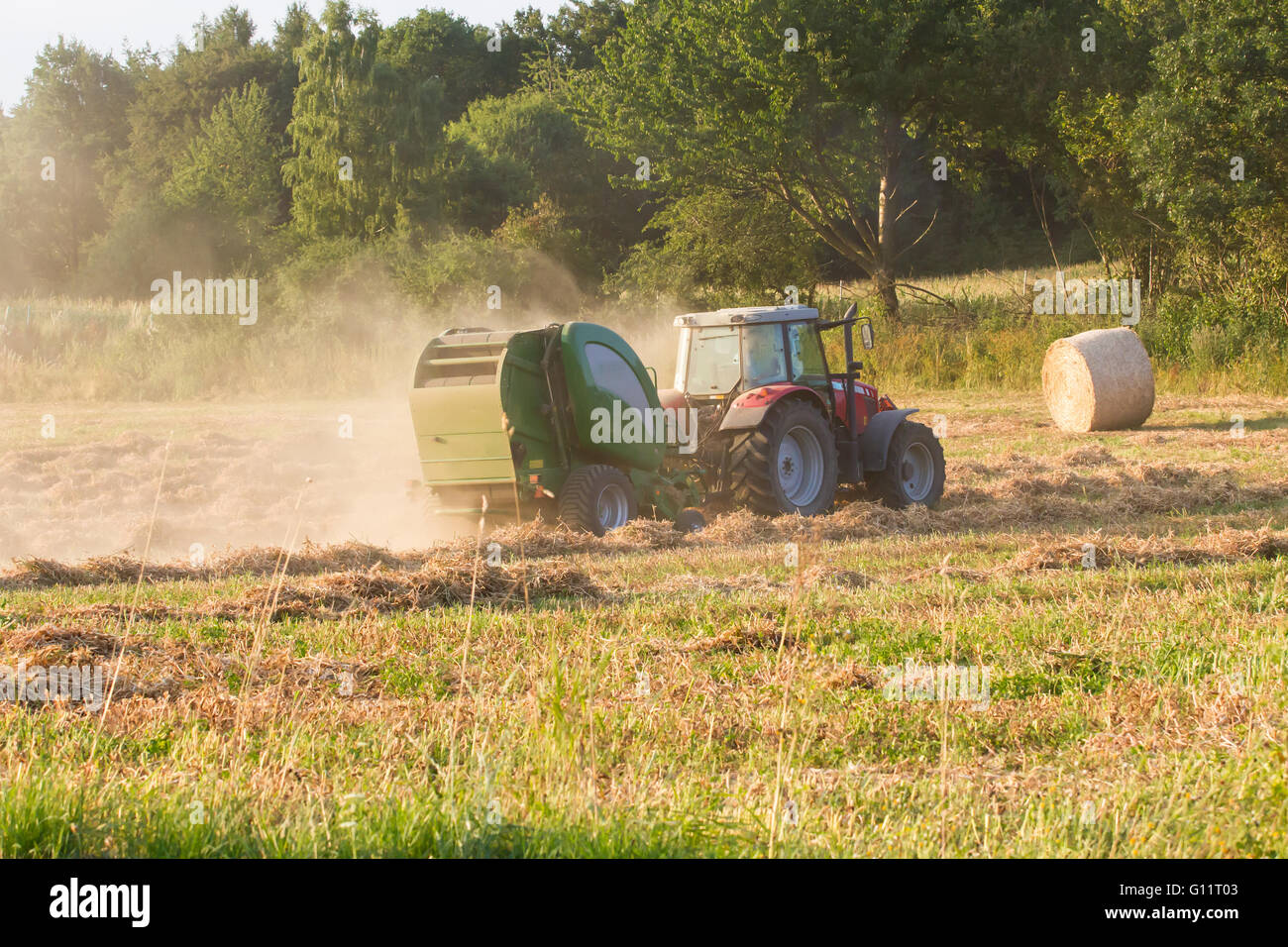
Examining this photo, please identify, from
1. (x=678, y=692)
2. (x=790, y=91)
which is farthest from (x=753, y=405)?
(x=790, y=91)

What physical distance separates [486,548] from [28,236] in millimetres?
45497

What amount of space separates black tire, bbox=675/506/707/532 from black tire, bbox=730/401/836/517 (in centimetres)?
43

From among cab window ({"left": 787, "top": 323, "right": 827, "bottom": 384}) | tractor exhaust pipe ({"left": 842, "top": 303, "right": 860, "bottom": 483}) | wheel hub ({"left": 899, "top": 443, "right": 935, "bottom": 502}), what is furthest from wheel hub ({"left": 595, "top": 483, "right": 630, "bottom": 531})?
wheel hub ({"left": 899, "top": 443, "right": 935, "bottom": 502})

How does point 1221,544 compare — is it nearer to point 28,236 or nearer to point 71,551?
point 71,551

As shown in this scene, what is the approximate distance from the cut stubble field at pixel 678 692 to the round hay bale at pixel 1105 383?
8477 millimetres

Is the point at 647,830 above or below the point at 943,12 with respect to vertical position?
below

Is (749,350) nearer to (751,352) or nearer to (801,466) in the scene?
(751,352)

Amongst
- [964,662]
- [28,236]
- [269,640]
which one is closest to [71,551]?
[269,640]

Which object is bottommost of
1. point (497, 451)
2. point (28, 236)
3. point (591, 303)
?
point (497, 451)

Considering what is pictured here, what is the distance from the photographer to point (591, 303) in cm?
3809

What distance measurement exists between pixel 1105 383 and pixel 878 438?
28.9ft

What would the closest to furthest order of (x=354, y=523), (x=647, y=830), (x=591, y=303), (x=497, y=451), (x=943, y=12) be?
(x=647, y=830) < (x=497, y=451) < (x=354, y=523) < (x=943, y=12) < (x=591, y=303)

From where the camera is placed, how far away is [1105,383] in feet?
68.3
